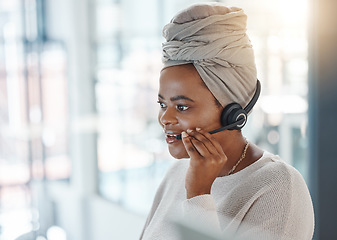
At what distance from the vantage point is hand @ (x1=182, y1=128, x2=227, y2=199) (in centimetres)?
100

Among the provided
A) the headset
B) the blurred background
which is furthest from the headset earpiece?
the blurred background

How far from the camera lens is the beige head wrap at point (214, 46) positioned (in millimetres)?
1034

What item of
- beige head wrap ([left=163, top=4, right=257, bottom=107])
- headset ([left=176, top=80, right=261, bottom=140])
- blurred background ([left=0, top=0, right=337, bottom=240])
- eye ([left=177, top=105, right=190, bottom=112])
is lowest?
blurred background ([left=0, top=0, right=337, bottom=240])

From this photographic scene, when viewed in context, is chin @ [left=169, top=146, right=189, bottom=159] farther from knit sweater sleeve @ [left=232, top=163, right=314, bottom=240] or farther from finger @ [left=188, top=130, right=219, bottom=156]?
knit sweater sleeve @ [left=232, top=163, right=314, bottom=240]

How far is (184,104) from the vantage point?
106 centimetres

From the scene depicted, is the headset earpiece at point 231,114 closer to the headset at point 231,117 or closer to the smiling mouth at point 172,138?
the headset at point 231,117

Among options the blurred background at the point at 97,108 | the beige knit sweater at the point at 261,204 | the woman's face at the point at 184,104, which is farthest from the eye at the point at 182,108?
the blurred background at the point at 97,108

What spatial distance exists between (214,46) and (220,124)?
211 millimetres

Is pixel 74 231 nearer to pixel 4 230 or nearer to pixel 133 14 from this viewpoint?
pixel 4 230

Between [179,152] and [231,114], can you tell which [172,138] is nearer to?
[179,152]

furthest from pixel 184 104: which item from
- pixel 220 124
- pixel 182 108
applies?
pixel 220 124

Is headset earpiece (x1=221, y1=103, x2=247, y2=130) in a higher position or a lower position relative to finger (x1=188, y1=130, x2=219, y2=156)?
higher

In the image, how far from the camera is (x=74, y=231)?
477 centimetres

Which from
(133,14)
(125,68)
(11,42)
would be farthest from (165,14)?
(11,42)
